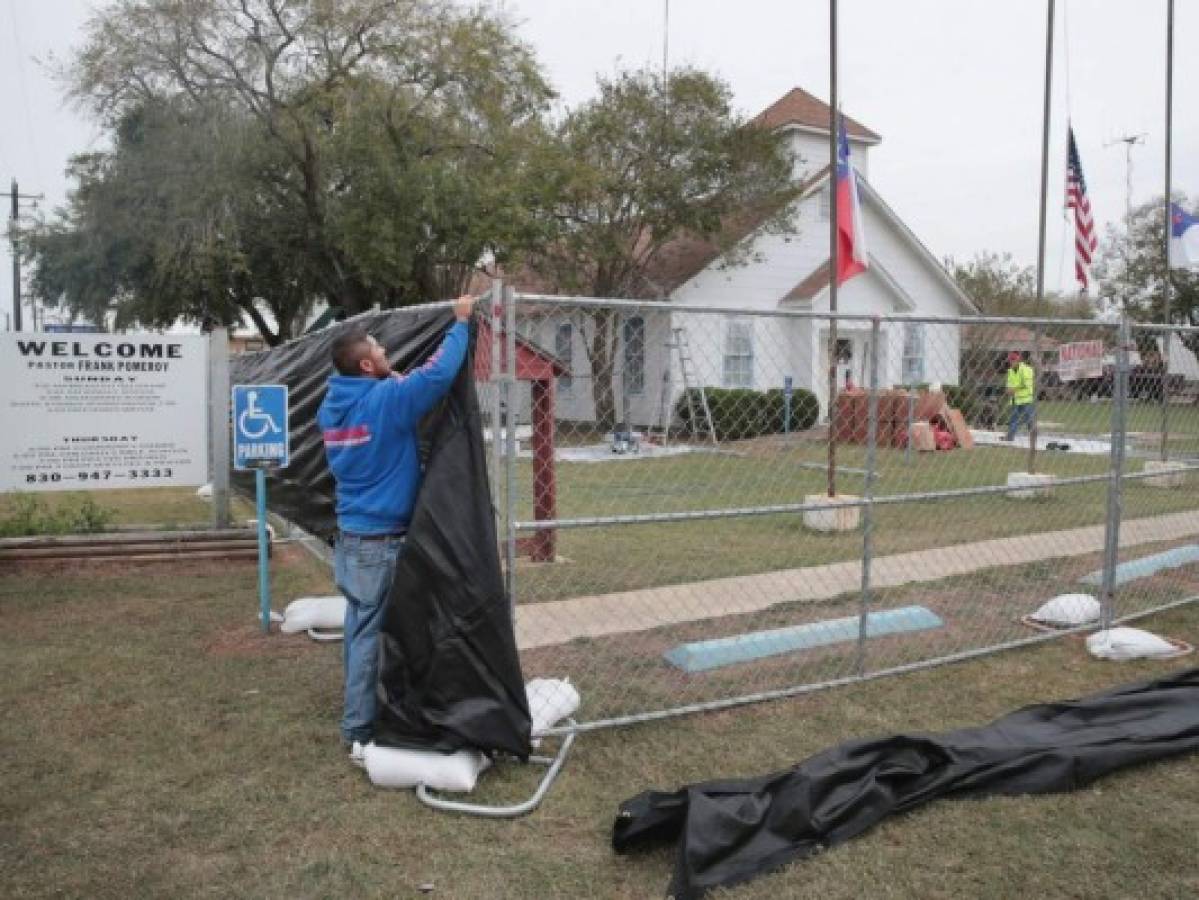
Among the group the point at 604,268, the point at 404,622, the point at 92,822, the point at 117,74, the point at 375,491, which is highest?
the point at 117,74

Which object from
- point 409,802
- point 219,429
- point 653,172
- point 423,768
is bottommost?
point 409,802

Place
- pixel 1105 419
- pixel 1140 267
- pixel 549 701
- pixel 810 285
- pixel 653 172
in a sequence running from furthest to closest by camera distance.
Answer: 1. pixel 1140 267
2. pixel 810 285
3. pixel 653 172
4. pixel 1105 419
5. pixel 549 701

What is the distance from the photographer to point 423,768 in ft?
13.2

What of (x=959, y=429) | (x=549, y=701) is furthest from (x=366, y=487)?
(x=959, y=429)

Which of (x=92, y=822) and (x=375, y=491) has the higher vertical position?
(x=375, y=491)

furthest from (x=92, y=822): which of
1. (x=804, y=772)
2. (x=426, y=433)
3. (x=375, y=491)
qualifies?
(x=804, y=772)

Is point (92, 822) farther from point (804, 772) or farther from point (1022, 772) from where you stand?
point (1022, 772)

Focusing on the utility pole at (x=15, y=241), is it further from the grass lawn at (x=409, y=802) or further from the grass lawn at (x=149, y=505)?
the grass lawn at (x=409, y=802)

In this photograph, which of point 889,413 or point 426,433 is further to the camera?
point 889,413

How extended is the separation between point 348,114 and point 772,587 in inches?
679

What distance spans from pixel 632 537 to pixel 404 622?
601cm

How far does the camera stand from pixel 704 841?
11.0 feet

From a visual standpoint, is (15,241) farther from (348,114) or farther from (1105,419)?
(1105,419)

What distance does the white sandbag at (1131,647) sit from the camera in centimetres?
579
